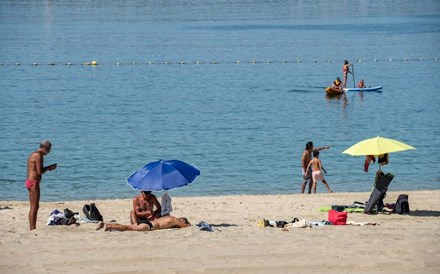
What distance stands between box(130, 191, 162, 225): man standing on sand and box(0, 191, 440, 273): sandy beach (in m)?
0.58

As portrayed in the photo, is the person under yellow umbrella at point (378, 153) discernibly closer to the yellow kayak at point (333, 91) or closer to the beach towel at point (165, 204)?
the beach towel at point (165, 204)

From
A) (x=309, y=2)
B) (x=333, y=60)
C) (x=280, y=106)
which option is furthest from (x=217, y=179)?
(x=309, y=2)

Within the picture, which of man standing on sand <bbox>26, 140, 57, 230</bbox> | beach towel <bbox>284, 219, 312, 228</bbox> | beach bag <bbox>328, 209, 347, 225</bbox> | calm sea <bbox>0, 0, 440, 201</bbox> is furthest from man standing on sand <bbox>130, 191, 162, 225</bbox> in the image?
calm sea <bbox>0, 0, 440, 201</bbox>

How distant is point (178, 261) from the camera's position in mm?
14086

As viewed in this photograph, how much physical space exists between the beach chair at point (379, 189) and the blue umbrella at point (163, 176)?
376 centimetres

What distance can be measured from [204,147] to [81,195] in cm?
906

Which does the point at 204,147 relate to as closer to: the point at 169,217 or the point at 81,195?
the point at 81,195

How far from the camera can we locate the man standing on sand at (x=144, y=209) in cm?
1695

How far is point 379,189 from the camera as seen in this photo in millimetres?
19000

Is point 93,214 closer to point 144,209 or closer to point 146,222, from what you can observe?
point 144,209

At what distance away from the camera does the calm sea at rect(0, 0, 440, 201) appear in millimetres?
29641

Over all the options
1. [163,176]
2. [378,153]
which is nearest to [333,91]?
[378,153]

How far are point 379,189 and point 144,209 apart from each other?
478 cm

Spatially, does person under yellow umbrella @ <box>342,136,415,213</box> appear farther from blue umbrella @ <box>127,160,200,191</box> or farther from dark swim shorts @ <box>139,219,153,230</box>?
dark swim shorts @ <box>139,219,153,230</box>
